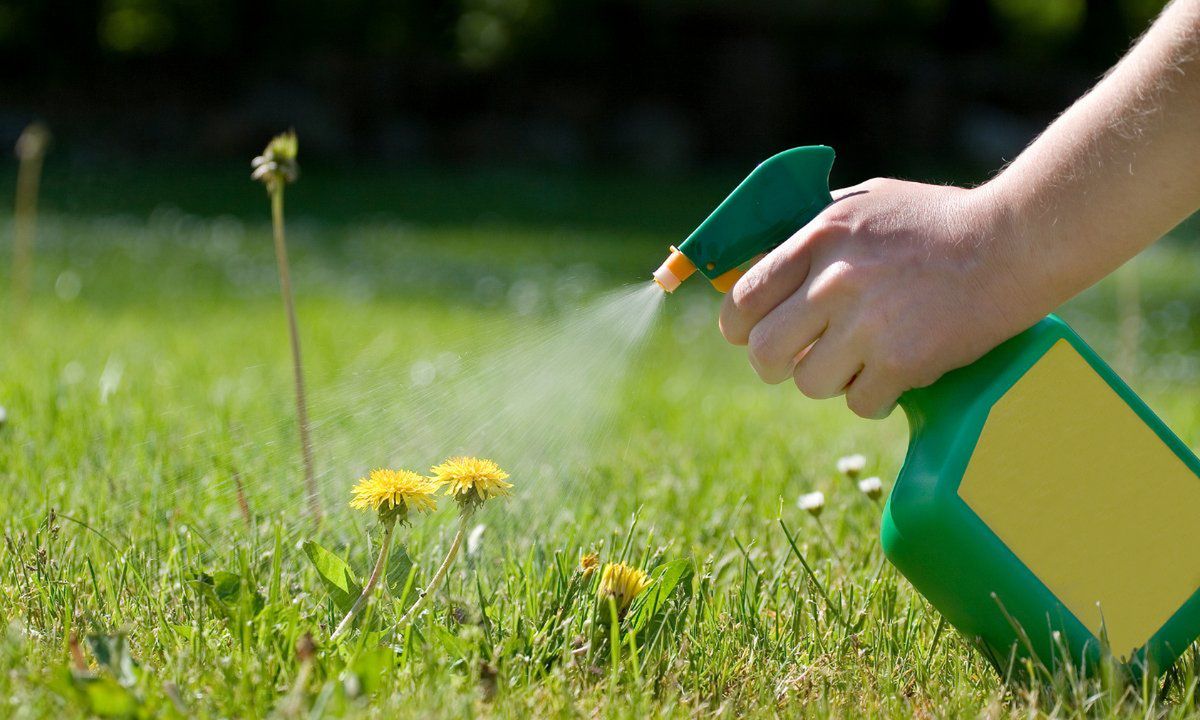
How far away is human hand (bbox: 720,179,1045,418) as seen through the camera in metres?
1.24

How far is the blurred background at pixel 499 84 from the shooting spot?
42.7ft

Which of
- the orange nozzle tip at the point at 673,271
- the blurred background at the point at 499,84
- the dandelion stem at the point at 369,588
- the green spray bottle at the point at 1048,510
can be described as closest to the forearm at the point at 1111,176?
the green spray bottle at the point at 1048,510

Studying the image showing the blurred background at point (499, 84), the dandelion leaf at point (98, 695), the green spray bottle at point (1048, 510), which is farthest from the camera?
the blurred background at point (499, 84)

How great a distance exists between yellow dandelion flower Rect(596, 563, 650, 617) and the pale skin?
0.29m

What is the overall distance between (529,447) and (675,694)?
92 centimetres

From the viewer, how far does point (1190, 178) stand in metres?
1.23

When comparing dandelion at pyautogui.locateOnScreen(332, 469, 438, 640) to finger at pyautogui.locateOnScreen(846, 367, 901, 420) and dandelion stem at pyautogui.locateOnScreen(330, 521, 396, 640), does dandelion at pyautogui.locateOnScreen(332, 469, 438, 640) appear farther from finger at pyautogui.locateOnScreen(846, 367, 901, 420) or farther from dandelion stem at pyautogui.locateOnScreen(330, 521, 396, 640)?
finger at pyautogui.locateOnScreen(846, 367, 901, 420)

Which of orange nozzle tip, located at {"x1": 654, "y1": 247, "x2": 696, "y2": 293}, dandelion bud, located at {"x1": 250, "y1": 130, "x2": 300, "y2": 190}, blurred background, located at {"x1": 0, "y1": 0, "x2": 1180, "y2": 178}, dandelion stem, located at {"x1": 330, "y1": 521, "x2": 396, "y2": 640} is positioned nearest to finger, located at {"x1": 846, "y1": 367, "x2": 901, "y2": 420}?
orange nozzle tip, located at {"x1": 654, "y1": 247, "x2": 696, "y2": 293}

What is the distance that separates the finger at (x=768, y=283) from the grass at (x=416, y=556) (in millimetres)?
274

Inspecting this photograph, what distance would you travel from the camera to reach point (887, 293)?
1244 millimetres

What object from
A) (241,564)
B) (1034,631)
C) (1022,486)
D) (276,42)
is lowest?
(1034,631)

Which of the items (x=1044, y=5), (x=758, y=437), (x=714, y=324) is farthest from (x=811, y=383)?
(x=1044, y=5)

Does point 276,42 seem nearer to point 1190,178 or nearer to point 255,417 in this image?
point 255,417

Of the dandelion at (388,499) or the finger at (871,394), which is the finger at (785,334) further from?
the dandelion at (388,499)
